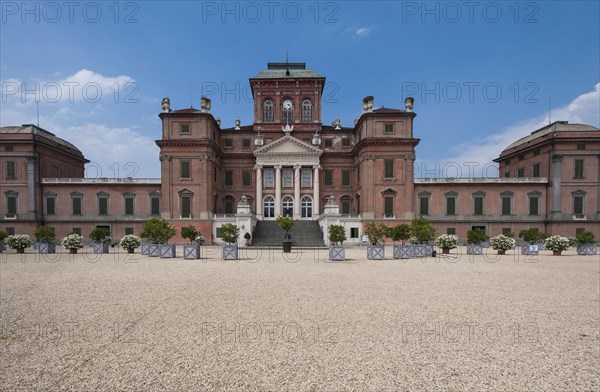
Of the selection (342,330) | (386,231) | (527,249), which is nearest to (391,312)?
(342,330)

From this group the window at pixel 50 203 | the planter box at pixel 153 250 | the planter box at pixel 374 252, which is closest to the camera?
the planter box at pixel 374 252

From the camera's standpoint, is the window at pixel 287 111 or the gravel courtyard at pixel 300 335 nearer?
the gravel courtyard at pixel 300 335

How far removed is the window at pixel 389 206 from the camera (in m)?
35.0

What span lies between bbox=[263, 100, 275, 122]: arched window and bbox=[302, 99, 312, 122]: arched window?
425 centimetres

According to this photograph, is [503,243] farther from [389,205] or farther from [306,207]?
[306,207]

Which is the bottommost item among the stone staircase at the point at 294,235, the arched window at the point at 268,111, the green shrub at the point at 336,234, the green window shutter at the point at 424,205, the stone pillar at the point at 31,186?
the stone staircase at the point at 294,235

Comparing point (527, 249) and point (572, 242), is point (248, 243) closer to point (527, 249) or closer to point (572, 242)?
point (527, 249)

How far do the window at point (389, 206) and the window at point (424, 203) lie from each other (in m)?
3.67

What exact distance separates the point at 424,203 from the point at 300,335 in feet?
109

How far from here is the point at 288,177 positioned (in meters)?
39.2

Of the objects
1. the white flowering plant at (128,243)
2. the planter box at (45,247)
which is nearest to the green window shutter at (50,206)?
the planter box at (45,247)

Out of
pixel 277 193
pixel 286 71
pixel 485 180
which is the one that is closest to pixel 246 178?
pixel 277 193

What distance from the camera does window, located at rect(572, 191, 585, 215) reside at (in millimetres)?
34594

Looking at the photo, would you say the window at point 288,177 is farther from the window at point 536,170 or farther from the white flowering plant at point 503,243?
the window at point 536,170
